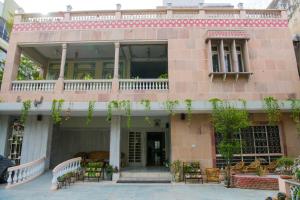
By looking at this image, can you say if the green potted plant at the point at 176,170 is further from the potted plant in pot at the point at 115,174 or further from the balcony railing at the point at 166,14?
the balcony railing at the point at 166,14

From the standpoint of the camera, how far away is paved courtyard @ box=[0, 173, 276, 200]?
712 centimetres

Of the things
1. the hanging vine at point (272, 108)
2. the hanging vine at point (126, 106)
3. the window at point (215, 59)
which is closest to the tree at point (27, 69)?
the hanging vine at point (126, 106)

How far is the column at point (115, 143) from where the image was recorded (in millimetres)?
10547

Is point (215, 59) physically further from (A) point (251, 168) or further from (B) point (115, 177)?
(B) point (115, 177)

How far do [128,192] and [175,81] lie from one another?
5.40 meters

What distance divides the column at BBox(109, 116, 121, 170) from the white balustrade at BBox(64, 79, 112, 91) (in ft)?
5.16

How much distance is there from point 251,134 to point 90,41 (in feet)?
29.8

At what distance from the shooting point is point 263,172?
9.03 meters

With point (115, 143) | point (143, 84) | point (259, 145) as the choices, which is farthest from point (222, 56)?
point (115, 143)

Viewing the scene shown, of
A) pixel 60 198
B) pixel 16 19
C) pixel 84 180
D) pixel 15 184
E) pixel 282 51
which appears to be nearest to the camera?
pixel 60 198

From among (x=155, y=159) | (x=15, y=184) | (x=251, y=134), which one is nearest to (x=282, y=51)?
(x=251, y=134)

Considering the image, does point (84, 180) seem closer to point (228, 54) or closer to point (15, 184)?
point (15, 184)

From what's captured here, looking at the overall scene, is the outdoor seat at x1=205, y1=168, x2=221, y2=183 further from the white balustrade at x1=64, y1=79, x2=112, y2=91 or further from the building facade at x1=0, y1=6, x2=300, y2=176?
the white balustrade at x1=64, y1=79, x2=112, y2=91

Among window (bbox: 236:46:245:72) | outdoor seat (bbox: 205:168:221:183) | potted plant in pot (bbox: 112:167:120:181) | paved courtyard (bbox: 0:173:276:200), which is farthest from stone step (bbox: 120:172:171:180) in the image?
window (bbox: 236:46:245:72)
